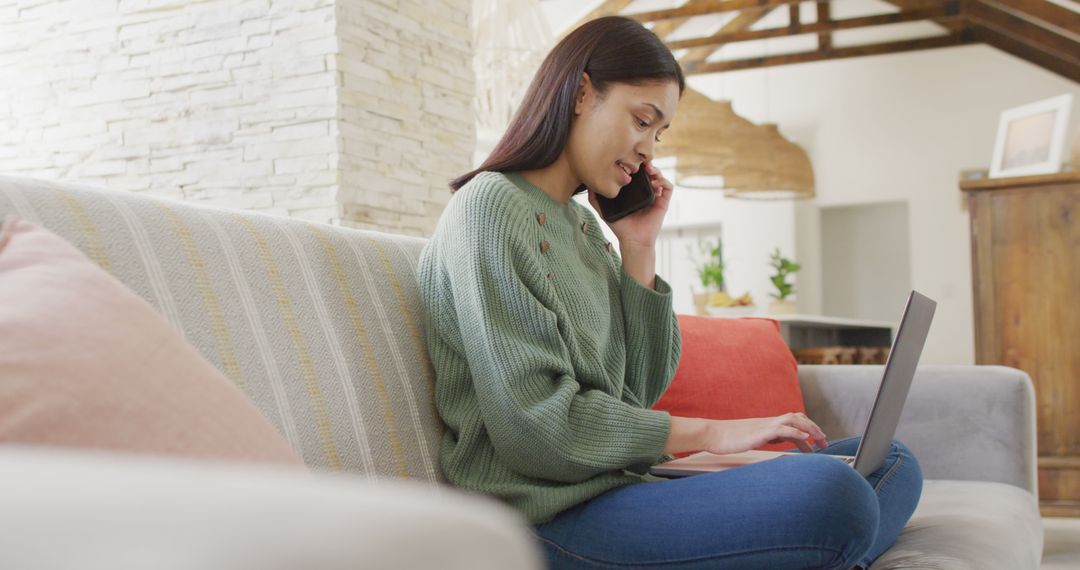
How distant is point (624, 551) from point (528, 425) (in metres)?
0.18

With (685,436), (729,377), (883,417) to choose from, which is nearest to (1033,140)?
(729,377)

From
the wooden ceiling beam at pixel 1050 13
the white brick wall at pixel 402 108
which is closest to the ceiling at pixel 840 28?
the wooden ceiling beam at pixel 1050 13

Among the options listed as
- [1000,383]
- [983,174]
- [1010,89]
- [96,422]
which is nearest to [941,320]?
[983,174]

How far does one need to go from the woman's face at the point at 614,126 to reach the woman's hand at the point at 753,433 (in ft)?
1.31

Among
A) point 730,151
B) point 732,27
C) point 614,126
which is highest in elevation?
point 732,27

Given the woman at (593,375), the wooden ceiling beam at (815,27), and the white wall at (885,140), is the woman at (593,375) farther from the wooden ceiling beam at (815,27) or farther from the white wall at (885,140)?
the wooden ceiling beam at (815,27)

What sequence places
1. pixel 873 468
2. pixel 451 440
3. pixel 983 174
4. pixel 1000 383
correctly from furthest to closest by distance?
pixel 983 174, pixel 1000 383, pixel 873 468, pixel 451 440

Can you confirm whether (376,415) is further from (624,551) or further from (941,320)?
(941,320)

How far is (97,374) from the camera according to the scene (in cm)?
66

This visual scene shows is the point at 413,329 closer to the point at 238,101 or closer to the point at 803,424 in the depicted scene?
the point at 803,424

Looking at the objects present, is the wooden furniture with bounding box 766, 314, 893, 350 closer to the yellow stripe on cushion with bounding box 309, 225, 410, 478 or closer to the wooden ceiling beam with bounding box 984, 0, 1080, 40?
the wooden ceiling beam with bounding box 984, 0, 1080, 40

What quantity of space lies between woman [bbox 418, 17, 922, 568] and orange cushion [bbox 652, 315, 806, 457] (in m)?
0.42

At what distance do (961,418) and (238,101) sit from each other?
7.20 ft

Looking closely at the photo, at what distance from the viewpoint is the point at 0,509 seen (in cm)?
26
